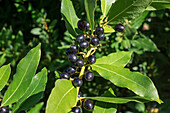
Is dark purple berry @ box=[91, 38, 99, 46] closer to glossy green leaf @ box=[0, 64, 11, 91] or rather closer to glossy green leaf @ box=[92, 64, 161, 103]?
glossy green leaf @ box=[92, 64, 161, 103]

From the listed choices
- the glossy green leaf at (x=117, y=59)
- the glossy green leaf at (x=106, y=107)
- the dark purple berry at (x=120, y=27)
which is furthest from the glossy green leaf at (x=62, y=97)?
the dark purple berry at (x=120, y=27)

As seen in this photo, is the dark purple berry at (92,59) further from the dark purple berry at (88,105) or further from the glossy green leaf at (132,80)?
the dark purple berry at (88,105)

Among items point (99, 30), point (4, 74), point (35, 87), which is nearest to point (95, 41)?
point (99, 30)

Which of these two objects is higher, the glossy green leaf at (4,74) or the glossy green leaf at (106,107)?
the glossy green leaf at (4,74)

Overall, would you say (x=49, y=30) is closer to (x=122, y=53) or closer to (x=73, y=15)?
(x=73, y=15)

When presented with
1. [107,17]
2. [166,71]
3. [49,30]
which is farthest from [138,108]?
[107,17]

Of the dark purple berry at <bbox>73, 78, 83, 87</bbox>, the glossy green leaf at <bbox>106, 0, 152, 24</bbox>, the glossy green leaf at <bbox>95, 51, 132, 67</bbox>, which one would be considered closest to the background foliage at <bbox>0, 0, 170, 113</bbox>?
the glossy green leaf at <bbox>95, 51, 132, 67</bbox>
